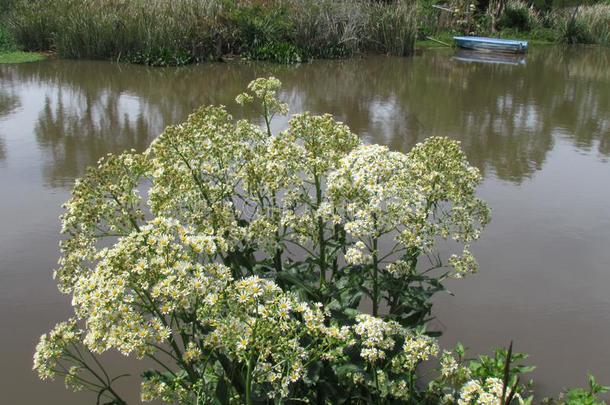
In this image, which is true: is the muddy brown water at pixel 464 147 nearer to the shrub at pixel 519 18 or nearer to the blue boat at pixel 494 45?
the blue boat at pixel 494 45

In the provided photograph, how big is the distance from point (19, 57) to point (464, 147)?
10.6 meters

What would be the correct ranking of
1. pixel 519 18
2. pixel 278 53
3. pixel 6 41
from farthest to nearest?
1. pixel 519 18
2. pixel 6 41
3. pixel 278 53

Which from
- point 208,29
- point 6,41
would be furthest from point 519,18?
point 6,41

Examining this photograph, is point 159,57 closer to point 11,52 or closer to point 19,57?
point 19,57

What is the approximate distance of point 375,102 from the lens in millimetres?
10383

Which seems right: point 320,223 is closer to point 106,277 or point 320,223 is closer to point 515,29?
point 106,277

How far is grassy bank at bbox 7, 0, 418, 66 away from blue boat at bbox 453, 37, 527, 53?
2.70 metres

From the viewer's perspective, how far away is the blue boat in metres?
18.0

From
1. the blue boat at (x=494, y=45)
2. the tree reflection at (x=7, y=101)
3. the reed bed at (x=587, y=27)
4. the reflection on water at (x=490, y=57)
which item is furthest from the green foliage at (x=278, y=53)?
the reed bed at (x=587, y=27)

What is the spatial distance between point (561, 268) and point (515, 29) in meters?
21.2

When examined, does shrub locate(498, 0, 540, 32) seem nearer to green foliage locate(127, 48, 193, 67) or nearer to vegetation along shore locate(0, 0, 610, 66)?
vegetation along shore locate(0, 0, 610, 66)

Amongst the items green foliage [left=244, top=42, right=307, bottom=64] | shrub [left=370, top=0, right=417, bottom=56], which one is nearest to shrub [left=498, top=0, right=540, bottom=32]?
shrub [left=370, top=0, right=417, bottom=56]

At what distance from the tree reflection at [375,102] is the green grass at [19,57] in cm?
71

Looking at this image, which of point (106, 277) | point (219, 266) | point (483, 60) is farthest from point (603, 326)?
point (483, 60)
